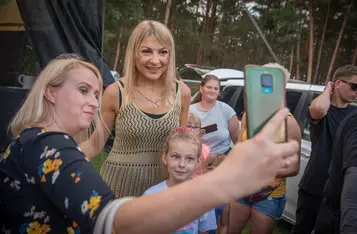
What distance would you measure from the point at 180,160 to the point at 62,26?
83.1 inches

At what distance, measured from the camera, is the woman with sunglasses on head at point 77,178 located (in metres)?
0.80

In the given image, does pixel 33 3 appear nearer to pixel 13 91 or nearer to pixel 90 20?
pixel 90 20

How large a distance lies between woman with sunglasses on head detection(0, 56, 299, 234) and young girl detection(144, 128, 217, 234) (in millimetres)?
1006

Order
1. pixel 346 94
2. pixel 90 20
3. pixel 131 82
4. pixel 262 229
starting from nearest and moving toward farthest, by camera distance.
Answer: pixel 131 82, pixel 262 229, pixel 346 94, pixel 90 20

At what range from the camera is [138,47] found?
2152 millimetres

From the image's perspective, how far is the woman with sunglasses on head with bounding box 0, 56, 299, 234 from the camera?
80 cm

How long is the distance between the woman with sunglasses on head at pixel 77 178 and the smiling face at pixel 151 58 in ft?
3.01

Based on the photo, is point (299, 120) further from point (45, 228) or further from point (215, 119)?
point (45, 228)

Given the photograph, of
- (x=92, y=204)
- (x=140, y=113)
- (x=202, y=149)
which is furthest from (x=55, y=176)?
(x=202, y=149)

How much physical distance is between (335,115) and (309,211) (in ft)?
3.01

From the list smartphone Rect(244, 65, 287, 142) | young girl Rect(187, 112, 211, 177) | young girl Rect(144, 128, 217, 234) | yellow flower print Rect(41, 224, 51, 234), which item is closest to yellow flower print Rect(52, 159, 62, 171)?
yellow flower print Rect(41, 224, 51, 234)

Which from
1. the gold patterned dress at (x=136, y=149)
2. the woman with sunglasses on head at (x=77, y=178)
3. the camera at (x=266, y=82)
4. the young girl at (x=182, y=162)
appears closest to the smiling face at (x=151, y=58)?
the gold patterned dress at (x=136, y=149)

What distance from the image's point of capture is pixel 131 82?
2.15 m

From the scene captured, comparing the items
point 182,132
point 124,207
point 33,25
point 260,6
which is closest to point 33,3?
point 33,25
